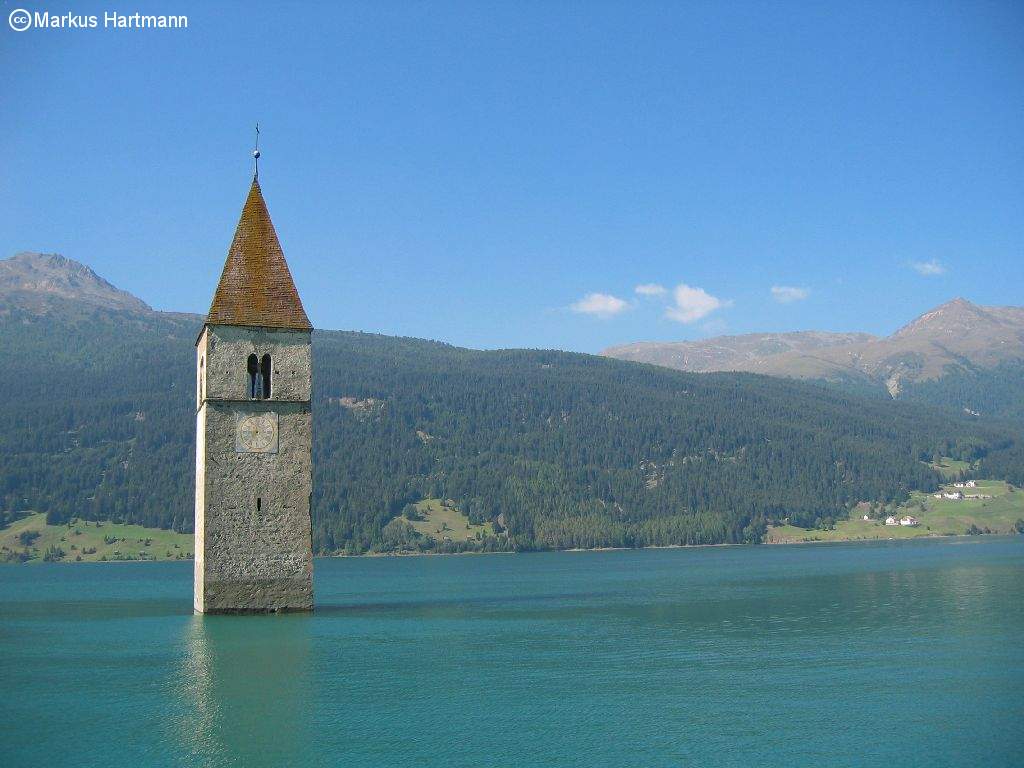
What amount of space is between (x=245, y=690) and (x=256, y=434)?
1809 centimetres

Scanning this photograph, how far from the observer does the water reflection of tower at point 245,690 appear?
32.9 meters

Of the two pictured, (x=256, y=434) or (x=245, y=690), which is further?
(x=256, y=434)

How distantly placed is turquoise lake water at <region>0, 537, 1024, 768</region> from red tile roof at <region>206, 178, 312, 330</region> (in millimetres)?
14537

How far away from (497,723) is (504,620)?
3197 cm

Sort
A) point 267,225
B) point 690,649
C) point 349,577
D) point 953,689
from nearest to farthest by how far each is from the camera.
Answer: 1. point 953,689
2. point 690,649
3. point 267,225
4. point 349,577

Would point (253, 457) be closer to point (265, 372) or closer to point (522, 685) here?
point (265, 372)

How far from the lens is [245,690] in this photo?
41.5m

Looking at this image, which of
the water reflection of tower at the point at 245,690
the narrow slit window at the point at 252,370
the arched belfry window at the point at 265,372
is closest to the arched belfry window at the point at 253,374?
the narrow slit window at the point at 252,370

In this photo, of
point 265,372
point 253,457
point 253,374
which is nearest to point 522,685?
point 253,457

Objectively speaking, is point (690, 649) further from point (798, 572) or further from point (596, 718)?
point (798, 572)

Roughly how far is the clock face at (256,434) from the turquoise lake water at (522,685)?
8056 millimetres

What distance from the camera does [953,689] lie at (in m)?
42.8

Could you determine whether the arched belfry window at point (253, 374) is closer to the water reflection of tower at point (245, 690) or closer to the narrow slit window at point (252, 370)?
the narrow slit window at point (252, 370)

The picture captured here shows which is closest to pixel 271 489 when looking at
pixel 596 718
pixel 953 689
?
pixel 596 718
